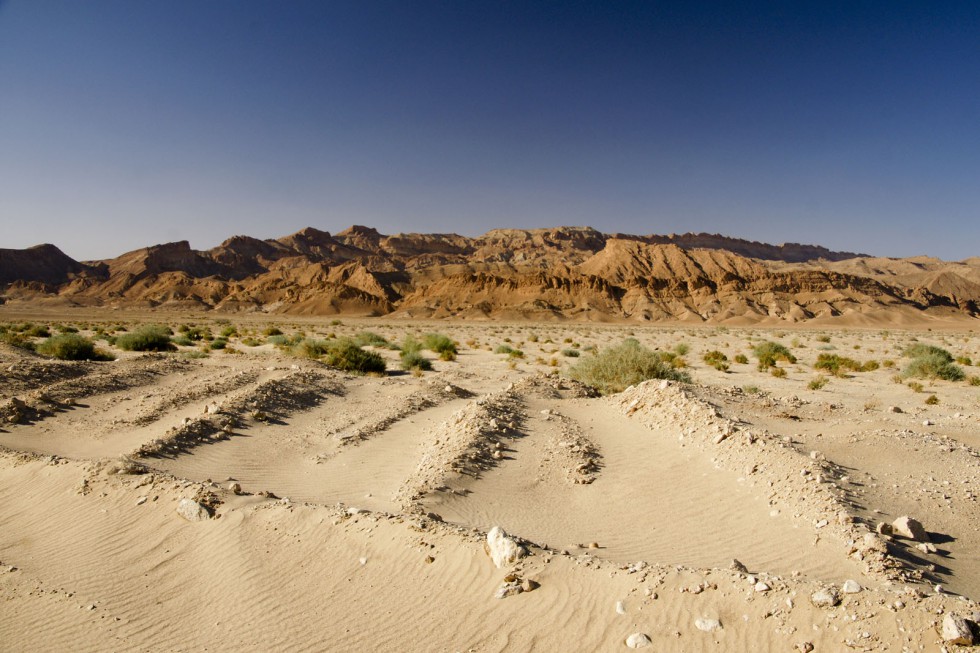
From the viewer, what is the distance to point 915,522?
5.17 m

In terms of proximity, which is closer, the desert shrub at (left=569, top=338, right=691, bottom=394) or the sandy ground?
the sandy ground

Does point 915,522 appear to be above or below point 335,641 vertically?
above

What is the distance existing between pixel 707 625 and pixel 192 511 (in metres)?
5.43

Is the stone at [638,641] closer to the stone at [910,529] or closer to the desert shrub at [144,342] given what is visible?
the stone at [910,529]

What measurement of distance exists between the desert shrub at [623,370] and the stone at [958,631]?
1064cm

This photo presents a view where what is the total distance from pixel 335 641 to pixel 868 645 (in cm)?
381

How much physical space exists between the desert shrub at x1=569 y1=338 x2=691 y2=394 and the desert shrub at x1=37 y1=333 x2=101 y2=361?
17998mm

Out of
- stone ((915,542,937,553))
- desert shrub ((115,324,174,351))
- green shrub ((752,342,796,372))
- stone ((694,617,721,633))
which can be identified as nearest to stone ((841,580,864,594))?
stone ((694,617,721,633))

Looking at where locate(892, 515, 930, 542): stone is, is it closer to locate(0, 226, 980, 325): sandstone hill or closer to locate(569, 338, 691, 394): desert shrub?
locate(569, 338, 691, 394): desert shrub

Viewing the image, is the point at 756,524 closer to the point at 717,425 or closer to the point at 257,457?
the point at 717,425

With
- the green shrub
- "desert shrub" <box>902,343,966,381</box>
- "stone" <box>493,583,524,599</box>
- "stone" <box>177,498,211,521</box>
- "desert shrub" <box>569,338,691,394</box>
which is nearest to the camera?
"stone" <box>493,583,524,599</box>

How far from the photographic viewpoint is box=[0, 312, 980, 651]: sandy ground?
4172 mm

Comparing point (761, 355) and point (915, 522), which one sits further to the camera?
point (761, 355)

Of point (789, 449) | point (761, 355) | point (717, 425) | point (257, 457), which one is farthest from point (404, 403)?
point (761, 355)
